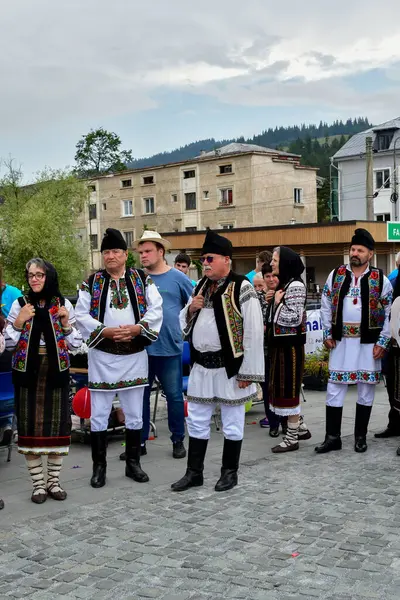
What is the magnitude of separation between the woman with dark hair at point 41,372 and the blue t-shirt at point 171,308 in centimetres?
137

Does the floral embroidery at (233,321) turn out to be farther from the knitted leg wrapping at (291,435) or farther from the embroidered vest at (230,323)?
the knitted leg wrapping at (291,435)

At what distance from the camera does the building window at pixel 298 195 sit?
56.7m

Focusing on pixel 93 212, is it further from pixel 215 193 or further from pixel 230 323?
pixel 230 323

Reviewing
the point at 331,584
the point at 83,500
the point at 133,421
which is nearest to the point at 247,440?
the point at 133,421

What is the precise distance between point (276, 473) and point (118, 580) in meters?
2.52

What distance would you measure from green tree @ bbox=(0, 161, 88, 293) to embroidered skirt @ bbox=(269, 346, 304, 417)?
125 feet

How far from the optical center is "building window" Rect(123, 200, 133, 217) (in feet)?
202

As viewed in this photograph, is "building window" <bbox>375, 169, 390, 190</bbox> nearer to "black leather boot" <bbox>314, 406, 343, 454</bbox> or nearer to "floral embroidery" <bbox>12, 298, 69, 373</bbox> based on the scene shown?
"black leather boot" <bbox>314, 406, 343, 454</bbox>

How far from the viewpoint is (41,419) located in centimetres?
586

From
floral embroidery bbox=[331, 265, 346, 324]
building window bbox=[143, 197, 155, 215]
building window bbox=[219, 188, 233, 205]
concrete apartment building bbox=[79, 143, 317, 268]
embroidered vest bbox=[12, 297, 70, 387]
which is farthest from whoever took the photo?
building window bbox=[143, 197, 155, 215]

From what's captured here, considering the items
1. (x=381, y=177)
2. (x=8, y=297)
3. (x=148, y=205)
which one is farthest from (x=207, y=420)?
(x=381, y=177)

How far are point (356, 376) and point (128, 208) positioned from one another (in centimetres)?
5625

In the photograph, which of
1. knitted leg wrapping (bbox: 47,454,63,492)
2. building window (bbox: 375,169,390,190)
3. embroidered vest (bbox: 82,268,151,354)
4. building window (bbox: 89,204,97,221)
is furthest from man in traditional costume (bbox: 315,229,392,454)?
building window (bbox: 89,204,97,221)

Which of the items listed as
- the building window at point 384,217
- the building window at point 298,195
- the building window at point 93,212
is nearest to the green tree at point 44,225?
the building window at point 93,212
